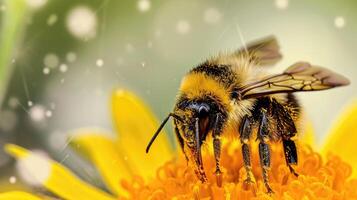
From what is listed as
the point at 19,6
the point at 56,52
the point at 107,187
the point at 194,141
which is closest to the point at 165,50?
the point at 56,52

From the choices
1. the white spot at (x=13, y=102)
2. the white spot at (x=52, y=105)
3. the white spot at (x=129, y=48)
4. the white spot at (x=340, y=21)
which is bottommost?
the white spot at (x=13, y=102)

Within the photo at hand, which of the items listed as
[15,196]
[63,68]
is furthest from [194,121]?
[63,68]

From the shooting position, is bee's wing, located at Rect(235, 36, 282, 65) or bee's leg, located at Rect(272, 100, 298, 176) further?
bee's wing, located at Rect(235, 36, 282, 65)

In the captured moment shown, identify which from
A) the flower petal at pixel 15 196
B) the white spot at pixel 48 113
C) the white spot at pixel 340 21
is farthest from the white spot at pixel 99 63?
the white spot at pixel 340 21

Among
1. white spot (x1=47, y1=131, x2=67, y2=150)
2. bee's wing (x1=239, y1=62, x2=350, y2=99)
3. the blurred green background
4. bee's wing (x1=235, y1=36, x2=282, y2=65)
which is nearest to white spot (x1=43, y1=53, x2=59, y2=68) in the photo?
the blurred green background

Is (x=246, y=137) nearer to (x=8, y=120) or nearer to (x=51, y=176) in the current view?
(x=51, y=176)

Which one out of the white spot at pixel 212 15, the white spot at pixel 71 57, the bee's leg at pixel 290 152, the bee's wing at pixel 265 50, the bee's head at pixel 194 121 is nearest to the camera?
the bee's head at pixel 194 121

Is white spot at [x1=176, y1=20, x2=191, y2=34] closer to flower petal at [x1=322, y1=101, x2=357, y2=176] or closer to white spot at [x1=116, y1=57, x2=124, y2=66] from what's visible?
white spot at [x1=116, y1=57, x2=124, y2=66]

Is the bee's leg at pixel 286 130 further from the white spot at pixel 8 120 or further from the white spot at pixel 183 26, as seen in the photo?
the white spot at pixel 183 26
